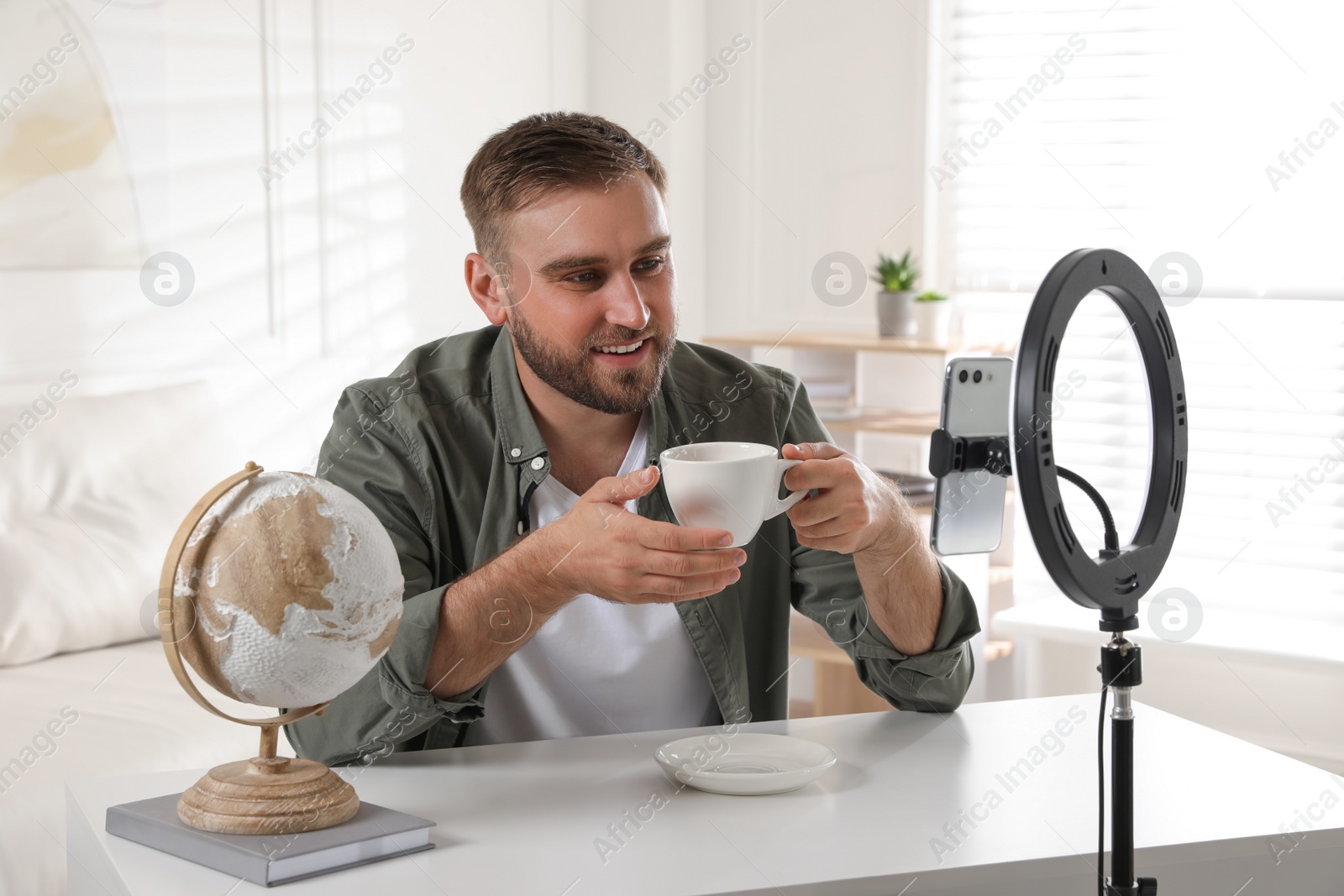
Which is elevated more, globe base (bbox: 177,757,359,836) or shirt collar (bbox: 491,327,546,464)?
shirt collar (bbox: 491,327,546,464)

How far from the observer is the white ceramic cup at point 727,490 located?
3.93ft

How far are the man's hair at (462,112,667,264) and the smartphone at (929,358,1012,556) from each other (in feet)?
2.46

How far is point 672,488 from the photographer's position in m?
1.23

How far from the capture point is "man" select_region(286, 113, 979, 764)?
1585 millimetres

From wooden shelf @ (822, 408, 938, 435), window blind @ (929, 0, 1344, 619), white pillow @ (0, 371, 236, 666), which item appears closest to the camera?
white pillow @ (0, 371, 236, 666)

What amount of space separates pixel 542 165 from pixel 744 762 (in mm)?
849

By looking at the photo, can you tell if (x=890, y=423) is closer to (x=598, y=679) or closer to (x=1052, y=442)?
(x=598, y=679)

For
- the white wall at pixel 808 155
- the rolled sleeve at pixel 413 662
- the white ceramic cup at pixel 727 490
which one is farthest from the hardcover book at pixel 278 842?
the white wall at pixel 808 155

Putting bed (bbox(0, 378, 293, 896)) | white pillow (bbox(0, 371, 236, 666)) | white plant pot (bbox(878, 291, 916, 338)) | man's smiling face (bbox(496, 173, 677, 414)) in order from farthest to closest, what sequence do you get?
white plant pot (bbox(878, 291, 916, 338))
white pillow (bbox(0, 371, 236, 666))
bed (bbox(0, 378, 293, 896))
man's smiling face (bbox(496, 173, 677, 414))

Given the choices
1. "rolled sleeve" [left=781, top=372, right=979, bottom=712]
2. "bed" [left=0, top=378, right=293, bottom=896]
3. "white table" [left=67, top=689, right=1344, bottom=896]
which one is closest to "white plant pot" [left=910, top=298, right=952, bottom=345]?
"bed" [left=0, top=378, right=293, bottom=896]

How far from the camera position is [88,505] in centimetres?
281

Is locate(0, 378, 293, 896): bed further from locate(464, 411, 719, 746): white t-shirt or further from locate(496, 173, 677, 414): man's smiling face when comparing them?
locate(496, 173, 677, 414): man's smiling face

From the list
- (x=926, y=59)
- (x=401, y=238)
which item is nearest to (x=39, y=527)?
(x=401, y=238)

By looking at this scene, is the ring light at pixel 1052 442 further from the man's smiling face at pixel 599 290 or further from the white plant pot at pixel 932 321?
the white plant pot at pixel 932 321
